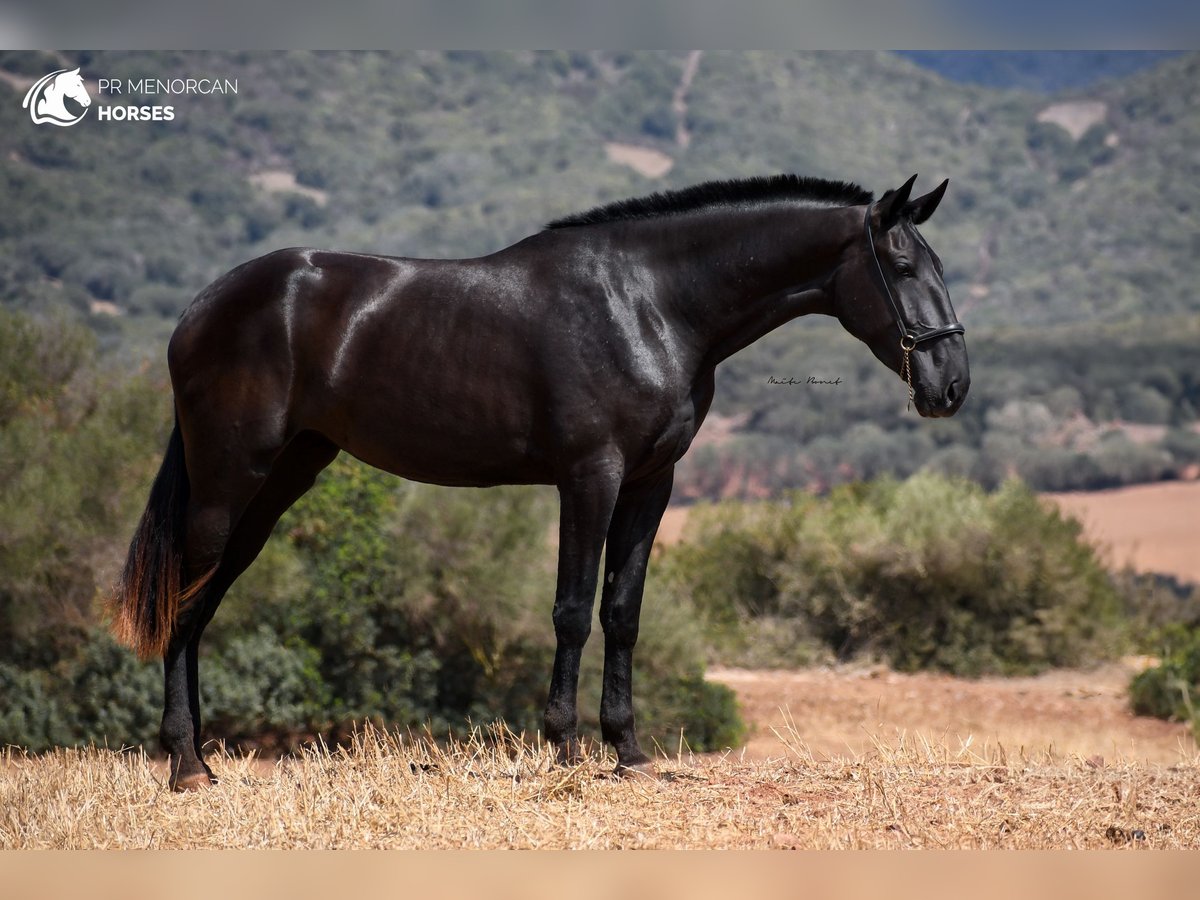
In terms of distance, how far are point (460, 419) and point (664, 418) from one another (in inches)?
33.8

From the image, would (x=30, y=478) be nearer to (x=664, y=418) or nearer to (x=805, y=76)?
(x=664, y=418)

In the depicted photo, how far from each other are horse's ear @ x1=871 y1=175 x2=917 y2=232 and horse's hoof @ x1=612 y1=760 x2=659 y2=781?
2.44 meters

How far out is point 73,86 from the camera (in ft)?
40.3

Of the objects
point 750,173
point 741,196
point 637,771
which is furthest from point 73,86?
point 750,173

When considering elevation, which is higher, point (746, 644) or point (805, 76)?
point (805, 76)

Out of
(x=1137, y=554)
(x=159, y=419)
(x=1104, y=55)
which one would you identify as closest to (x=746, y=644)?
(x=159, y=419)

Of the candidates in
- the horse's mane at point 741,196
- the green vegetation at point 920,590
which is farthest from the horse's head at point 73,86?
the green vegetation at point 920,590

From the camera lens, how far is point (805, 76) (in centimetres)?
6681

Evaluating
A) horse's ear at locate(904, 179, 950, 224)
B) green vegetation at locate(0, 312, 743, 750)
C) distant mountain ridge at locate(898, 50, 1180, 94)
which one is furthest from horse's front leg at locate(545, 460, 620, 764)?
distant mountain ridge at locate(898, 50, 1180, 94)

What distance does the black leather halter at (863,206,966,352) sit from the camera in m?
5.22

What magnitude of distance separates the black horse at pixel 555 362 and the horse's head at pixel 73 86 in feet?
23.2

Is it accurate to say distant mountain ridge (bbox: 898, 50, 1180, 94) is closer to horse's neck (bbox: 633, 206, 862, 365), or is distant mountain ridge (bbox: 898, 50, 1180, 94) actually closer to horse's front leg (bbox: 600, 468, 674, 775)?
horse's neck (bbox: 633, 206, 862, 365)

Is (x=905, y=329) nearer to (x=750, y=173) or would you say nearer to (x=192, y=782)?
(x=192, y=782)

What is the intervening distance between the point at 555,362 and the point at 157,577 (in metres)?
2.07
